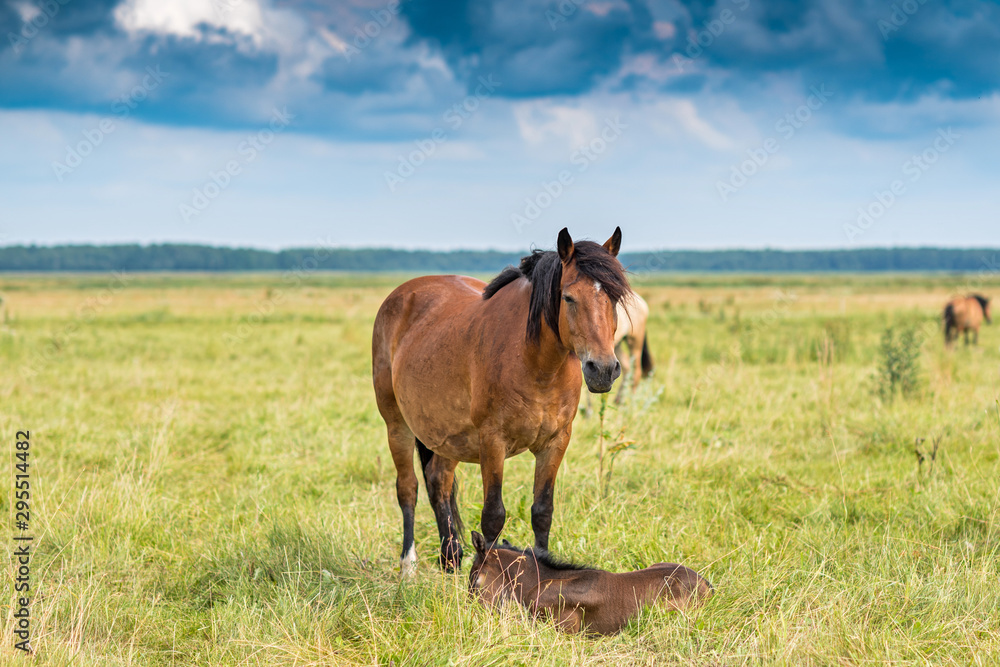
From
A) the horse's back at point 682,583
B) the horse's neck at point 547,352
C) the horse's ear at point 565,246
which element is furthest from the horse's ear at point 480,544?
the horse's ear at point 565,246

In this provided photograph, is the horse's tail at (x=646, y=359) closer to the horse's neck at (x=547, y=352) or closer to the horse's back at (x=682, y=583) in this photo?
the horse's back at (x=682, y=583)

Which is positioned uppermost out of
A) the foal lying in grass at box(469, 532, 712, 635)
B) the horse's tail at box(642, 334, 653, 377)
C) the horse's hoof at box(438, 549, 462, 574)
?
the horse's tail at box(642, 334, 653, 377)

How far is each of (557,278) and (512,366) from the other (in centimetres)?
53

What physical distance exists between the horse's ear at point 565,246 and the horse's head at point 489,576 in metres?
1.72

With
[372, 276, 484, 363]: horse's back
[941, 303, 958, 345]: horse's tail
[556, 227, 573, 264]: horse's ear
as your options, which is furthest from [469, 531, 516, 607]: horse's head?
[941, 303, 958, 345]: horse's tail

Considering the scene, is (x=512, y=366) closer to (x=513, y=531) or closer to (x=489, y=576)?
(x=489, y=576)

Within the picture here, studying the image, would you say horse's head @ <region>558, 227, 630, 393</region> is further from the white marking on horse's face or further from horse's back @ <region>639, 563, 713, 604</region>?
the white marking on horse's face

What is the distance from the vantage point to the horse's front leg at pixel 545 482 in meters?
3.90

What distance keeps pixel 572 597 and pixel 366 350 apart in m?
14.1

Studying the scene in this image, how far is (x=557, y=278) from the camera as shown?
138 inches

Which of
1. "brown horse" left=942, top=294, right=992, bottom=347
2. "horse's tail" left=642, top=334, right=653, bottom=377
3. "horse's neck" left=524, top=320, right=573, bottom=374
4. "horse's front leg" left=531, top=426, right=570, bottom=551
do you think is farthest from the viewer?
"brown horse" left=942, top=294, right=992, bottom=347

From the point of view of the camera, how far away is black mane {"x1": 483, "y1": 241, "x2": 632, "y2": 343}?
130 inches

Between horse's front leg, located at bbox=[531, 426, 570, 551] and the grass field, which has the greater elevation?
horse's front leg, located at bbox=[531, 426, 570, 551]

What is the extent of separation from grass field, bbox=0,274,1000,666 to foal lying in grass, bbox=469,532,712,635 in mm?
102
